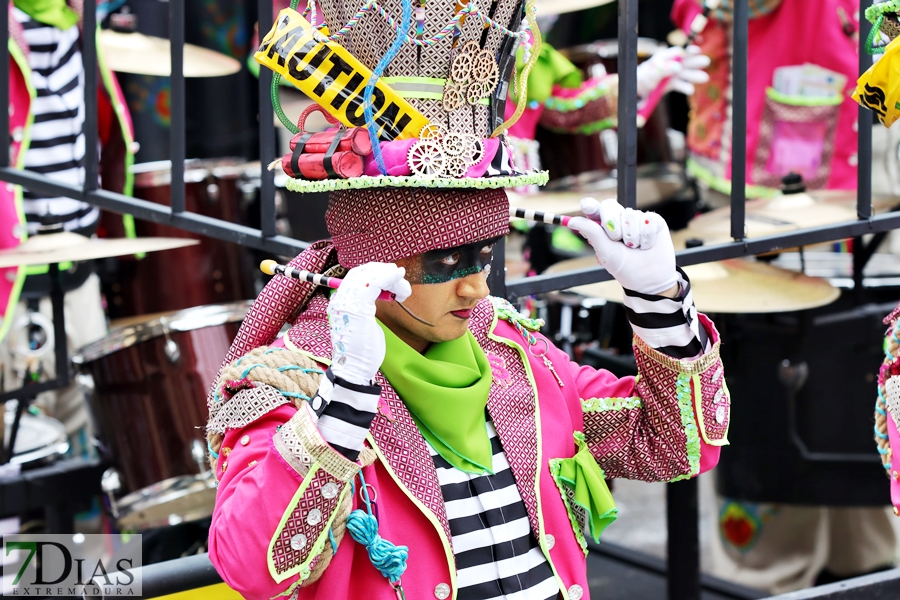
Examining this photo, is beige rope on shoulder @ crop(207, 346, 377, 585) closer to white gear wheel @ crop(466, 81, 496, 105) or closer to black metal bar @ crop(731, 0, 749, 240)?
white gear wheel @ crop(466, 81, 496, 105)

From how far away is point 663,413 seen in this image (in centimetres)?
197

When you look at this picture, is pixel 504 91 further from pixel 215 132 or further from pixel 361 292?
pixel 215 132

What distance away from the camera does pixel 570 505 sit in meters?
1.95

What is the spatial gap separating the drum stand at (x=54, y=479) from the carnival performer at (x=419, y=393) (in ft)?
6.44

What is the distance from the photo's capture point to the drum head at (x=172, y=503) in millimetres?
3287

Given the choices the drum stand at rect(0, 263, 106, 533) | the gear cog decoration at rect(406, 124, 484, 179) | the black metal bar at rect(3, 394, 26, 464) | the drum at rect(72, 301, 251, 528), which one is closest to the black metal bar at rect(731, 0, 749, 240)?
the gear cog decoration at rect(406, 124, 484, 179)

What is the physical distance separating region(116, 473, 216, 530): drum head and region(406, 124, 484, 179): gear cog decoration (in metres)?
1.79

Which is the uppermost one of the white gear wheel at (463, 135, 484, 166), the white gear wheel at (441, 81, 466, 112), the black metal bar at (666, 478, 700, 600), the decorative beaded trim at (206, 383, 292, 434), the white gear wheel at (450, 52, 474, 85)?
the white gear wheel at (450, 52, 474, 85)

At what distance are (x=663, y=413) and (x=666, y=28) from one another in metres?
4.61

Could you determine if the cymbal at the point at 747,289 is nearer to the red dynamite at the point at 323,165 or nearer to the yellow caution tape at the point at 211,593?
the yellow caution tape at the point at 211,593

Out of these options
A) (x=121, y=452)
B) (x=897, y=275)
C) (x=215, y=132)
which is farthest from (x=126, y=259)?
(x=897, y=275)

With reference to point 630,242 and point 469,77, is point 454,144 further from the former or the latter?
point 630,242
